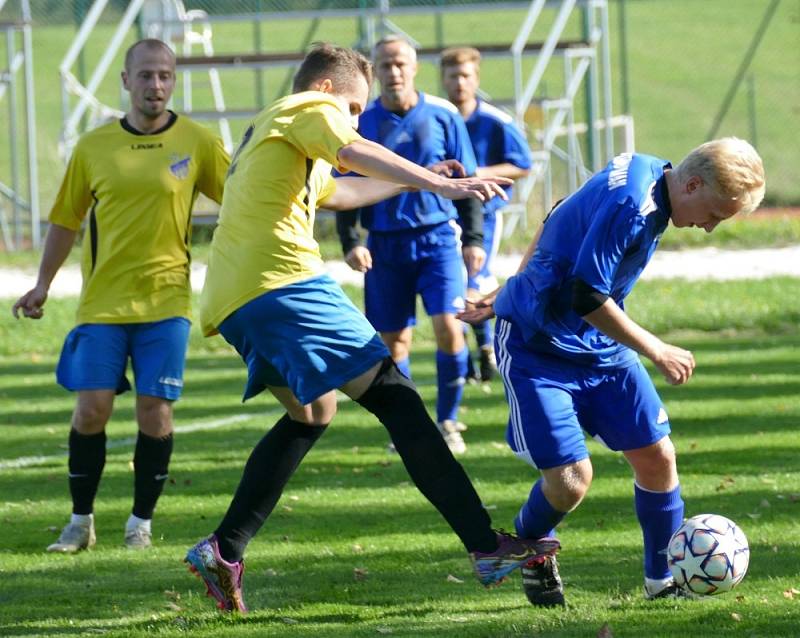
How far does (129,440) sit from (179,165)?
3517 millimetres

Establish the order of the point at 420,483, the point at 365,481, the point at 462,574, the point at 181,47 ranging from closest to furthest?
the point at 420,483 → the point at 462,574 → the point at 365,481 → the point at 181,47

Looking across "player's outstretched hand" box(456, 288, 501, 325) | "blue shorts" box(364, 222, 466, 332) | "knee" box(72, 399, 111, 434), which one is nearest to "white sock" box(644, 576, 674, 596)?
"player's outstretched hand" box(456, 288, 501, 325)

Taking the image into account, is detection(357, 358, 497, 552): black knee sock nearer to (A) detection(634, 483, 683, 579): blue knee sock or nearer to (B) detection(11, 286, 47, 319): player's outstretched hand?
(A) detection(634, 483, 683, 579): blue knee sock

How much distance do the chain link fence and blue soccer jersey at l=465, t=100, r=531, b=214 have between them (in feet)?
58.4

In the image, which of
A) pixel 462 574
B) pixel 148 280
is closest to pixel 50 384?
pixel 148 280

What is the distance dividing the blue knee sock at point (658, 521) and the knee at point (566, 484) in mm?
355

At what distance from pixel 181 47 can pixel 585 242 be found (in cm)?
2103

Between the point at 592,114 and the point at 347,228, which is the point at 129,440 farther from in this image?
the point at 592,114

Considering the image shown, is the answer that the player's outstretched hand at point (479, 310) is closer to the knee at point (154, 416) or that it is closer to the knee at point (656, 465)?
the knee at point (656, 465)

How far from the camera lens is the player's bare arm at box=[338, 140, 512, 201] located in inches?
191

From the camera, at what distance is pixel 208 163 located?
674 centimetres

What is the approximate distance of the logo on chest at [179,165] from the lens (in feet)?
21.9

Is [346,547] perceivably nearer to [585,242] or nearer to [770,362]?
[585,242]

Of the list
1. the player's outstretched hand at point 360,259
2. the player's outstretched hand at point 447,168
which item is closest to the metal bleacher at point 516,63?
the player's outstretched hand at point 360,259
